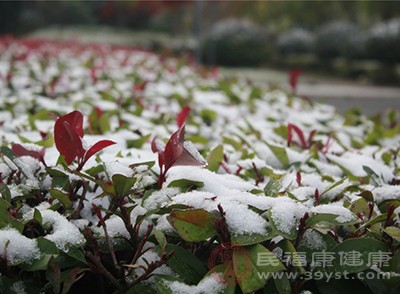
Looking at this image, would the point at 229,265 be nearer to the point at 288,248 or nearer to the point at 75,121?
the point at 288,248

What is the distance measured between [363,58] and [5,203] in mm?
13703

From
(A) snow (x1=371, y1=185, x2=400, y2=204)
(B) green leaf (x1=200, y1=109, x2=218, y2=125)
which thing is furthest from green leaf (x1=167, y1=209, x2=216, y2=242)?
(B) green leaf (x1=200, y1=109, x2=218, y2=125)

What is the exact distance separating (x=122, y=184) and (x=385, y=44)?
1254 cm

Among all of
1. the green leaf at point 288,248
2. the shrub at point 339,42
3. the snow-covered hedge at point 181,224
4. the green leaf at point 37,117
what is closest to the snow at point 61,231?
the snow-covered hedge at point 181,224

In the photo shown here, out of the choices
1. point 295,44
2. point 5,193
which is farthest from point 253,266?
point 295,44

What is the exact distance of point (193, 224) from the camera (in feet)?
3.01

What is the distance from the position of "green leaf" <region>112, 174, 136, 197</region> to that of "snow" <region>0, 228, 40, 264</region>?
0.17 metres

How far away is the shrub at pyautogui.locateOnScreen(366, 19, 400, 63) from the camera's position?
12.4 m

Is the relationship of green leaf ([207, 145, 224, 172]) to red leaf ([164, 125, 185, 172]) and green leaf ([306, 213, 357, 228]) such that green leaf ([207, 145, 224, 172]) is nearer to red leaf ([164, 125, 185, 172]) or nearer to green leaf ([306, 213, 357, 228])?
red leaf ([164, 125, 185, 172])

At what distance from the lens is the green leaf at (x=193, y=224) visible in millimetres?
913

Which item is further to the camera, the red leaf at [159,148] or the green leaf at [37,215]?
the red leaf at [159,148]

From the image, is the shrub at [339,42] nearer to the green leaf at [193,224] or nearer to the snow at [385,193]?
the snow at [385,193]

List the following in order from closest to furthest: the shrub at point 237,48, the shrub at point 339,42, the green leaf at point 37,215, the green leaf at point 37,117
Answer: the green leaf at point 37,215, the green leaf at point 37,117, the shrub at point 339,42, the shrub at point 237,48

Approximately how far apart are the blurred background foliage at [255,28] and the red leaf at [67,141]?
8.54m
